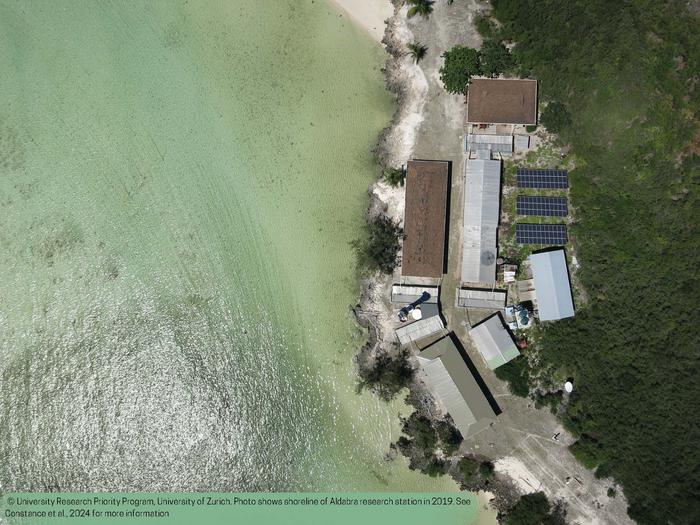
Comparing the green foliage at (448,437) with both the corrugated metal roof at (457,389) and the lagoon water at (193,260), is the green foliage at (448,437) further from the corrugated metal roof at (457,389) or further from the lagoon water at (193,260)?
the lagoon water at (193,260)

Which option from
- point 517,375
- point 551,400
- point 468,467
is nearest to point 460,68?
point 517,375

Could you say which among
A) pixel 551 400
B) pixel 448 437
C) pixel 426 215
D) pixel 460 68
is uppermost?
pixel 460 68

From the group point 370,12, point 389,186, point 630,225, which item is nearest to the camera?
point 630,225

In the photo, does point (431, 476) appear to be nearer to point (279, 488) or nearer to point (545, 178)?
point (279, 488)

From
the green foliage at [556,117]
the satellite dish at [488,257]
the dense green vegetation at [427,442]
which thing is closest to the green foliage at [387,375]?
the dense green vegetation at [427,442]

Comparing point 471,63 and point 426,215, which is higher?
point 471,63

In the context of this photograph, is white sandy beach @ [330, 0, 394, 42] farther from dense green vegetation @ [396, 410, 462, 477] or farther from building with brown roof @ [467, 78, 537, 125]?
dense green vegetation @ [396, 410, 462, 477]

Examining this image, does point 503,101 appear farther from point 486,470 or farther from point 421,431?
point 486,470
